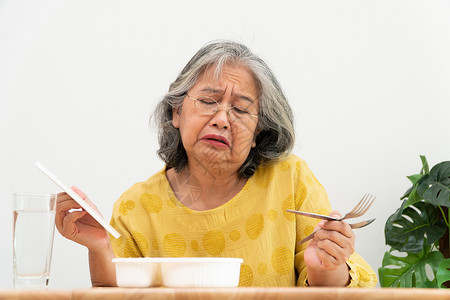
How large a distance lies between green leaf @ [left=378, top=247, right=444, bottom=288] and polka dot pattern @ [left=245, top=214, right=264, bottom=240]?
0.97m

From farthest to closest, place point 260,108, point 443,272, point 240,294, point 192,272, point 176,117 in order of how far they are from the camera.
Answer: point 443,272 → point 176,117 → point 260,108 → point 192,272 → point 240,294

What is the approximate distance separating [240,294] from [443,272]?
169 cm

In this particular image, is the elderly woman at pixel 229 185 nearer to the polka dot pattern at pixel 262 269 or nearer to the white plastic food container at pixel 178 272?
the polka dot pattern at pixel 262 269

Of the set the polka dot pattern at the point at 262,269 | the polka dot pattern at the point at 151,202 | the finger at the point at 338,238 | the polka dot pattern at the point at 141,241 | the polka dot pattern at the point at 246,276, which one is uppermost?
the finger at the point at 338,238

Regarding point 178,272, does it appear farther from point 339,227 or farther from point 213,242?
point 213,242

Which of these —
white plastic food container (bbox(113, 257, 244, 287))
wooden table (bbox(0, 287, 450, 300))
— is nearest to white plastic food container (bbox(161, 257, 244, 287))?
white plastic food container (bbox(113, 257, 244, 287))

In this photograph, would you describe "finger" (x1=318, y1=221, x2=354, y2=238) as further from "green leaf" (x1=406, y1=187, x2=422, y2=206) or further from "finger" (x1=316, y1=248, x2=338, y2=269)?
"green leaf" (x1=406, y1=187, x2=422, y2=206)

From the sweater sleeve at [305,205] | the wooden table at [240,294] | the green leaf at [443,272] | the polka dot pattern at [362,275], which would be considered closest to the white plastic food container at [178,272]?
the wooden table at [240,294]

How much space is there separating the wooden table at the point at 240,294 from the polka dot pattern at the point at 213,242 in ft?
2.80

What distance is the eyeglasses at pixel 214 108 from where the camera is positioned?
1.41m

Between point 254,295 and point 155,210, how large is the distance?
3.05 feet

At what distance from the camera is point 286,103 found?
159cm

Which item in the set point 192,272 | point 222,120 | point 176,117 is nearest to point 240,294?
point 192,272

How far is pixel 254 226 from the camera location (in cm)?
146
